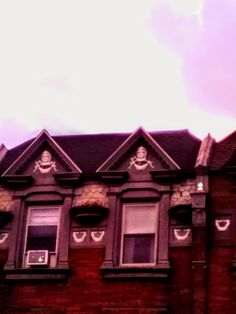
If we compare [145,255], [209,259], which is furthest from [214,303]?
[145,255]

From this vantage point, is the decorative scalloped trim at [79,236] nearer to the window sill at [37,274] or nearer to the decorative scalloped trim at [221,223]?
the window sill at [37,274]

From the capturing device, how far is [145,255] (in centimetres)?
2353

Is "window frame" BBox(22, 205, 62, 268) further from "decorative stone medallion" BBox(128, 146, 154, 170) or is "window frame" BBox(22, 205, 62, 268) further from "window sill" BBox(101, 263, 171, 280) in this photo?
"decorative stone medallion" BBox(128, 146, 154, 170)

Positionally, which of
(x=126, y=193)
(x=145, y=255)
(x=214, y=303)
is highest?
(x=126, y=193)

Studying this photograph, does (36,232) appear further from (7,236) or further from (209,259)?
(209,259)

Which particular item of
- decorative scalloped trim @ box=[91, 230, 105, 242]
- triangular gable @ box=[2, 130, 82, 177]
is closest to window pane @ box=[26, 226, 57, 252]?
decorative scalloped trim @ box=[91, 230, 105, 242]

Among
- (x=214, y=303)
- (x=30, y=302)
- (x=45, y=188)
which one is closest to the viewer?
(x=214, y=303)

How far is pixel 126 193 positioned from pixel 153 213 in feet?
3.32

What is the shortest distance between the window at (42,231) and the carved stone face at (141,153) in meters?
2.90

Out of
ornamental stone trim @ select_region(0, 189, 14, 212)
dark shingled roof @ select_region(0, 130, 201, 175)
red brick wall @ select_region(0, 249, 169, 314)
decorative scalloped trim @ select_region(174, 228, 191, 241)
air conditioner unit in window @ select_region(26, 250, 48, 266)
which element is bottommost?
red brick wall @ select_region(0, 249, 169, 314)

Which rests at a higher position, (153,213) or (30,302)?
(153,213)

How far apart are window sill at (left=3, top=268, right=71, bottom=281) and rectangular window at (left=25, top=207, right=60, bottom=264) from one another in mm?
681

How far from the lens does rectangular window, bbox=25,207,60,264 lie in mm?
24328

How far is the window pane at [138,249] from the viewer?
2348 centimetres
